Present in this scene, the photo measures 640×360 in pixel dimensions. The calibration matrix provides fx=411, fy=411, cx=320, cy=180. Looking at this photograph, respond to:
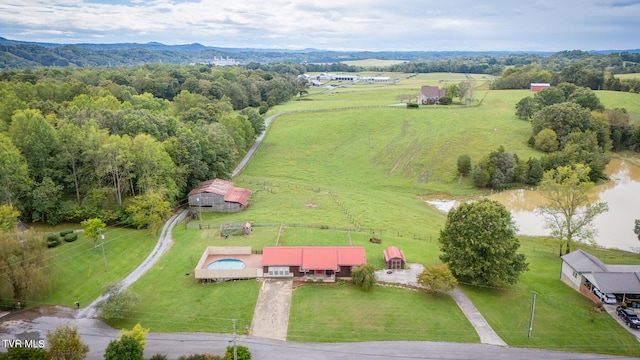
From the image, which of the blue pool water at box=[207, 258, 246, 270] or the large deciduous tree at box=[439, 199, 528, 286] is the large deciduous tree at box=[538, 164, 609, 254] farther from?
the blue pool water at box=[207, 258, 246, 270]

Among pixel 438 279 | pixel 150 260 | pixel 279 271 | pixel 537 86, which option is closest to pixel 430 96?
pixel 537 86

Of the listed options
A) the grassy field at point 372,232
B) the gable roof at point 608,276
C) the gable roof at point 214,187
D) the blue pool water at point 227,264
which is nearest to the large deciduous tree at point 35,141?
the grassy field at point 372,232

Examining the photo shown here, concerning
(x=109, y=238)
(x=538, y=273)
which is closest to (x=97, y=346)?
(x=109, y=238)

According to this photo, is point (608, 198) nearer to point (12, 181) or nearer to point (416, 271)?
point (416, 271)

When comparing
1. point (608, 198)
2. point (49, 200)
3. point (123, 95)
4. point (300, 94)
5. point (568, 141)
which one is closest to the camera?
point (49, 200)

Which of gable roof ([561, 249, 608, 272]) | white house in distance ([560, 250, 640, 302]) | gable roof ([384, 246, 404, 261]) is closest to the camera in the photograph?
white house in distance ([560, 250, 640, 302])

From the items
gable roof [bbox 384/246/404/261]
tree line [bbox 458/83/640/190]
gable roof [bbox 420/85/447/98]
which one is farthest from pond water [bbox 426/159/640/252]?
gable roof [bbox 420/85/447/98]

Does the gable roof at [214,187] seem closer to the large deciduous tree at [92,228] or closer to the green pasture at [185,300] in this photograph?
the green pasture at [185,300]
